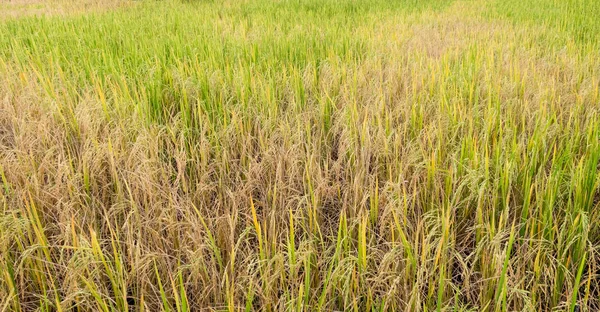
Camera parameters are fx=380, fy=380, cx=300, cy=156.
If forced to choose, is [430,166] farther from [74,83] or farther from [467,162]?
[74,83]

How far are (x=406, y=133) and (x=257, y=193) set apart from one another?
0.63 meters

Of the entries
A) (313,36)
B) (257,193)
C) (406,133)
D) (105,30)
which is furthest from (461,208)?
(105,30)

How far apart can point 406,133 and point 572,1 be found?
4928mm

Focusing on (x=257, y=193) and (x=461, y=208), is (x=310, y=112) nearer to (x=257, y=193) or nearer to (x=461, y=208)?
(x=257, y=193)

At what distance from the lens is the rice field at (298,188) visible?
86 cm

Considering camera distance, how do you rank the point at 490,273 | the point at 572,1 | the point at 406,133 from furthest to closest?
the point at 572,1 → the point at 406,133 → the point at 490,273

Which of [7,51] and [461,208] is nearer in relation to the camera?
[461,208]

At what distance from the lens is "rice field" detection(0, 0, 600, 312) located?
865 mm

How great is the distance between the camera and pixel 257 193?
4.21 ft

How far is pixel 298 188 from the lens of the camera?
49.4 inches

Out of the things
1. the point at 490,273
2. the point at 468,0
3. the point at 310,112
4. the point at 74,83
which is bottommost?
the point at 490,273

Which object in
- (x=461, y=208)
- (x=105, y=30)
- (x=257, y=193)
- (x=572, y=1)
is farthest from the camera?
(x=572, y=1)

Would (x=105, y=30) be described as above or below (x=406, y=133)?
above

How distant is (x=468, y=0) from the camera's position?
5984mm
